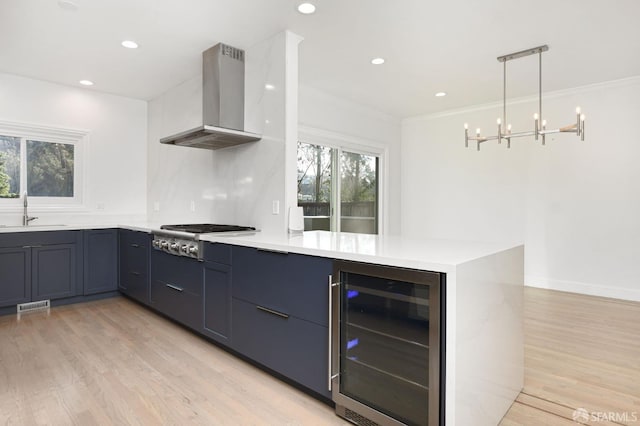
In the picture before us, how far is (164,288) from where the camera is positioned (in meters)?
3.33

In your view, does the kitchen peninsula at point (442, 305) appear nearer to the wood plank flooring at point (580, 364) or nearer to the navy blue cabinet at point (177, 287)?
the navy blue cabinet at point (177, 287)

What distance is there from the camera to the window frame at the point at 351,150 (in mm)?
4738

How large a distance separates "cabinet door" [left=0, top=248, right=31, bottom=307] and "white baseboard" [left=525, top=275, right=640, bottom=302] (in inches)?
231

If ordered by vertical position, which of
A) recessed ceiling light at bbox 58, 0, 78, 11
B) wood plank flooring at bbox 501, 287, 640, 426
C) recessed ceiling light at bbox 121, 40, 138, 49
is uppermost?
recessed ceiling light at bbox 121, 40, 138, 49

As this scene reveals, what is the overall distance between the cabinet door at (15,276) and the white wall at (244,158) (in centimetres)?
145

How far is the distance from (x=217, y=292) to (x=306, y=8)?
217 cm

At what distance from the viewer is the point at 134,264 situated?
3.86 metres

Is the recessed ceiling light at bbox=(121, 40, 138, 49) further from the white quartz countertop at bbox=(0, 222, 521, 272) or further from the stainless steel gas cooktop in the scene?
the white quartz countertop at bbox=(0, 222, 521, 272)

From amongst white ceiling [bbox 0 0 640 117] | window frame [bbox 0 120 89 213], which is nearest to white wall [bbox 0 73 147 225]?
window frame [bbox 0 120 89 213]

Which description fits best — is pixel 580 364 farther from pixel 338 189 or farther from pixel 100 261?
pixel 100 261

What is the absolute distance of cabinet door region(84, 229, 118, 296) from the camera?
4.07 metres

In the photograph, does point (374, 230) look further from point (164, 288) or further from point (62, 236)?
point (62, 236)

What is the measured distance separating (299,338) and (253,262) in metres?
0.58

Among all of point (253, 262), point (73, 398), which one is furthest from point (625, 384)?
point (73, 398)
